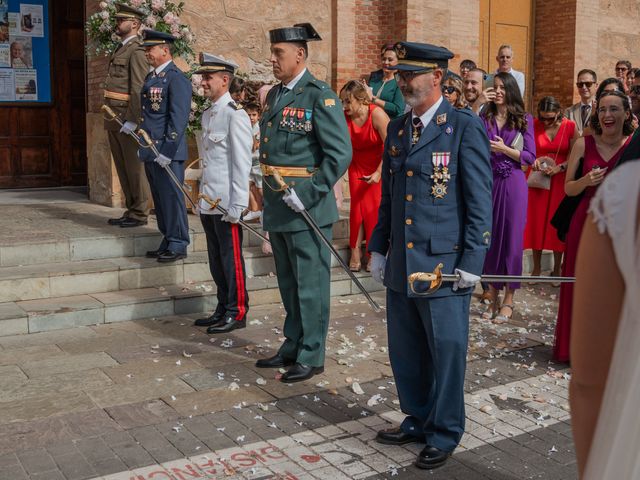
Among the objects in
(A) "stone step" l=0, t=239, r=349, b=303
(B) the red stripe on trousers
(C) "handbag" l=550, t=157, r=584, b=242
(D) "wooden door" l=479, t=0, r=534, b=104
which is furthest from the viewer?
(D) "wooden door" l=479, t=0, r=534, b=104

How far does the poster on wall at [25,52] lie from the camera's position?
39.9 ft

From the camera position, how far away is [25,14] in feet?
40.2

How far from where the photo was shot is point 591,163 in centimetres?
636

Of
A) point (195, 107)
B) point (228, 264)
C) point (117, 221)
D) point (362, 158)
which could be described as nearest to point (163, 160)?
point (117, 221)

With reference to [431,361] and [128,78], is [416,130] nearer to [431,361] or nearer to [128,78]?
[431,361]

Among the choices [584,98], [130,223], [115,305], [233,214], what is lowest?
[115,305]

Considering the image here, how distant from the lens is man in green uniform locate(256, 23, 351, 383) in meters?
5.63

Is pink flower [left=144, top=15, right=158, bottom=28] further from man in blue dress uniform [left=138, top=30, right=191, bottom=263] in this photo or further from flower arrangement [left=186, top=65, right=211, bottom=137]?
man in blue dress uniform [left=138, top=30, right=191, bottom=263]

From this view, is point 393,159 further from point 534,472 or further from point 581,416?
point 581,416

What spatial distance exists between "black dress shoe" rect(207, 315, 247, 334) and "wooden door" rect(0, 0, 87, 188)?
684 centimetres

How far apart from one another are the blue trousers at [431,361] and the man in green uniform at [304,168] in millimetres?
1195

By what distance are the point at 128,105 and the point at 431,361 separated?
5.56 metres

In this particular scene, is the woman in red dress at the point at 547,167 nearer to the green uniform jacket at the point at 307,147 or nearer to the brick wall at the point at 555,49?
the green uniform jacket at the point at 307,147

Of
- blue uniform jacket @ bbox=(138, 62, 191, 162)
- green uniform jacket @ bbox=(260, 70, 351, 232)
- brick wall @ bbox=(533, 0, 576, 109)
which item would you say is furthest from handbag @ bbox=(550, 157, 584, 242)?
brick wall @ bbox=(533, 0, 576, 109)
